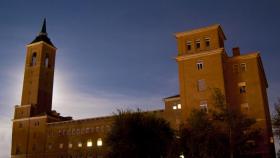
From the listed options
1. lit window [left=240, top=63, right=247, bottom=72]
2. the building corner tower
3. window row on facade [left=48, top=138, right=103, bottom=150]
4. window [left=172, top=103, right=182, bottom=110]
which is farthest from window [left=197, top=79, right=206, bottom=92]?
the building corner tower

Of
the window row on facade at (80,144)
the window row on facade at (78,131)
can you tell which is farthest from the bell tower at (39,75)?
the window row on facade at (80,144)

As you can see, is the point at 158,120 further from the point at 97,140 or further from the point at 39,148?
the point at 39,148

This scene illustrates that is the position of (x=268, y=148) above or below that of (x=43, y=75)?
below

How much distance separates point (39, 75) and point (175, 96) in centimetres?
4383

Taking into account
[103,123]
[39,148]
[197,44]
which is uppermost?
[197,44]

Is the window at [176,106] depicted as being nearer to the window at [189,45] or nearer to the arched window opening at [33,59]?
the window at [189,45]

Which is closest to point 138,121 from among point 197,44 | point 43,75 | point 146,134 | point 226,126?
point 146,134

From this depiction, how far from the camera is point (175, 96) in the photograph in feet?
241

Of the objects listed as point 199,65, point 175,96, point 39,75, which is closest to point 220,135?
point 199,65

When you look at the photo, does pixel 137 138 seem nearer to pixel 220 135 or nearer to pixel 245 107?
pixel 220 135

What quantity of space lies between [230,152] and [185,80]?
14.0 metres

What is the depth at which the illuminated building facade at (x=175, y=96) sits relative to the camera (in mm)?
46406

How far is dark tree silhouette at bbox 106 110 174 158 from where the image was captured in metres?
38.9

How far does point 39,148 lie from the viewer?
292 ft
